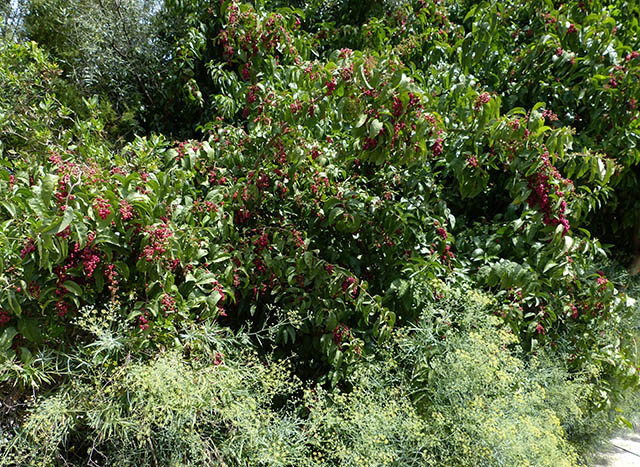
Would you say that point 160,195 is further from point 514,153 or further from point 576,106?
point 576,106

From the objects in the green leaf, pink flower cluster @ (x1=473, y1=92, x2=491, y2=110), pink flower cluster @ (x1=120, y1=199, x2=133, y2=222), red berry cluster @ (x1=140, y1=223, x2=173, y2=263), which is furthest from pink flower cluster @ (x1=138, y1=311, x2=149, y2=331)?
pink flower cluster @ (x1=473, y1=92, x2=491, y2=110)

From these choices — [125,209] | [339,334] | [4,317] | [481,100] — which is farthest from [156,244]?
[481,100]

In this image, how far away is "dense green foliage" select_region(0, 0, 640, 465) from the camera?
151 cm

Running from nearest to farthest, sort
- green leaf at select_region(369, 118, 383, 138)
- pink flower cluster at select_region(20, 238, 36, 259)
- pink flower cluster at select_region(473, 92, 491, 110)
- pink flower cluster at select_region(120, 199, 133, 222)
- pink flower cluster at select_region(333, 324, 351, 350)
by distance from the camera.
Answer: pink flower cluster at select_region(20, 238, 36, 259) < pink flower cluster at select_region(120, 199, 133, 222) < green leaf at select_region(369, 118, 383, 138) < pink flower cluster at select_region(333, 324, 351, 350) < pink flower cluster at select_region(473, 92, 491, 110)

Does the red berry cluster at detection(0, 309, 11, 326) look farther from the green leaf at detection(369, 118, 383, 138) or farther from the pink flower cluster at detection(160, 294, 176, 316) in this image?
the green leaf at detection(369, 118, 383, 138)

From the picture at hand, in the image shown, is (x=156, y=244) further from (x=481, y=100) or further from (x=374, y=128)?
(x=481, y=100)

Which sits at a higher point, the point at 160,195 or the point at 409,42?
the point at 409,42

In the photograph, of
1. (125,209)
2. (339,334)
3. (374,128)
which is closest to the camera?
(125,209)

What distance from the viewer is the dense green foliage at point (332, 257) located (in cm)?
151

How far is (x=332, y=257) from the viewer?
2115 millimetres

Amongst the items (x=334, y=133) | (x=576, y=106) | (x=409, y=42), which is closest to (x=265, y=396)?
(x=334, y=133)

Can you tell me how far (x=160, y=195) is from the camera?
169 cm

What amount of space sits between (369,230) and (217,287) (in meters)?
0.76

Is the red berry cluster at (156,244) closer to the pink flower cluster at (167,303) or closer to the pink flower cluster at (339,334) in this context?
the pink flower cluster at (167,303)
